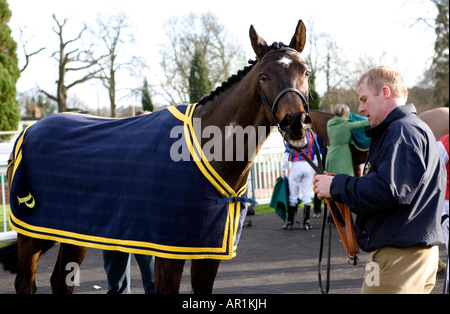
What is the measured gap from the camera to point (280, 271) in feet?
18.9

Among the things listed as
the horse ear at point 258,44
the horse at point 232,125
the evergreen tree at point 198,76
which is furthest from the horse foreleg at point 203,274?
the evergreen tree at point 198,76

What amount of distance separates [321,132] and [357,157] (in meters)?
1.73

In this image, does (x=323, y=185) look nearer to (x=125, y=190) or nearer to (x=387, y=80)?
(x=387, y=80)

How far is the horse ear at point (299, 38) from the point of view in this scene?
9.73 feet

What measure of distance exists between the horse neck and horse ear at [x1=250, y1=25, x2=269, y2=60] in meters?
0.09

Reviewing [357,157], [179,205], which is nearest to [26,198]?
[179,205]

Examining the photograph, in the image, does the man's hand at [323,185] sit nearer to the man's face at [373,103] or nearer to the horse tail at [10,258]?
the man's face at [373,103]

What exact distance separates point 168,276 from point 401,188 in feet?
5.06

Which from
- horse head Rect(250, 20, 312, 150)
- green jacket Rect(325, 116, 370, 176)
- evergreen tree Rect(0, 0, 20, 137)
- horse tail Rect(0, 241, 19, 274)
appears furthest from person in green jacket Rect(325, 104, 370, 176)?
evergreen tree Rect(0, 0, 20, 137)

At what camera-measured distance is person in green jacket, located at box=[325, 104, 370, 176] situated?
25.2 feet

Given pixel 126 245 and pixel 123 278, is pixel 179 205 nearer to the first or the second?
pixel 126 245

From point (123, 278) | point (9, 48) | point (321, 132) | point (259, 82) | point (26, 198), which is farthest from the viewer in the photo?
point (9, 48)

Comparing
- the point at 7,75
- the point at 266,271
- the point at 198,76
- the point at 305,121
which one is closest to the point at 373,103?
the point at 305,121
